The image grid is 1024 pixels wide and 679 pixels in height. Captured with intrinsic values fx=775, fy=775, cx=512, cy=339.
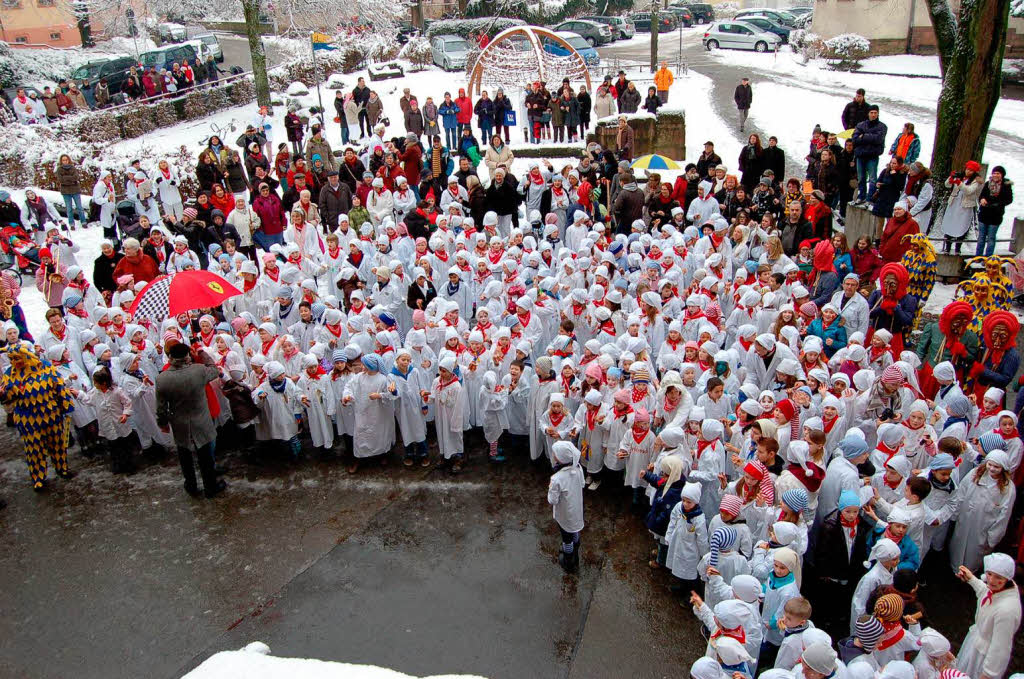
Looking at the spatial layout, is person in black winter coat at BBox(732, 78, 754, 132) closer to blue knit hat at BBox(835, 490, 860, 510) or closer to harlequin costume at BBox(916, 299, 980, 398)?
harlequin costume at BBox(916, 299, 980, 398)

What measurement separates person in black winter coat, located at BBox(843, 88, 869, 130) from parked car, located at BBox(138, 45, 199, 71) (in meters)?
24.9

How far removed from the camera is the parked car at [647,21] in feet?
142

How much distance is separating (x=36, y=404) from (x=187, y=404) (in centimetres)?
186

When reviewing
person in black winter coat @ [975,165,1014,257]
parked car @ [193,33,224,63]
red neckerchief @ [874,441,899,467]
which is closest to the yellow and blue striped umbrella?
person in black winter coat @ [975,165,1014,257]

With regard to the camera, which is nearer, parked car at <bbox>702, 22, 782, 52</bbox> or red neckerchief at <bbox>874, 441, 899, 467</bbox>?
red neckerchief at <bbox>874, 441, 899, 467</bbox>

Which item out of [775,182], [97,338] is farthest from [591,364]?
[775,182]

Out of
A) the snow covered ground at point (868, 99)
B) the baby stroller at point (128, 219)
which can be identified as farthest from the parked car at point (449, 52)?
the baby stroller at point (128, 219)

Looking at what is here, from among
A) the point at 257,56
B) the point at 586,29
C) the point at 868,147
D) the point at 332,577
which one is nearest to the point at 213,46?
the point at 257,56

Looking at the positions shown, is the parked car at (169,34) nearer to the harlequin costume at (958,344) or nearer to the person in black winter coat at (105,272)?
the person in black winter coat at (105,272)

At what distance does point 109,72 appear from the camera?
1177 inches

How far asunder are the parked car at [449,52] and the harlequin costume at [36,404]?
25.0 m

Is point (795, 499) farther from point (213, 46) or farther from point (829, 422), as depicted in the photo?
point (213, 46)

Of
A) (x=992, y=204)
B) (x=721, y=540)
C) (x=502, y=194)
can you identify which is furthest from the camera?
(x=502, y=194)

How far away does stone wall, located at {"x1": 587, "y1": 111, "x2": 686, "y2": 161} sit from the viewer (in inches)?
705
